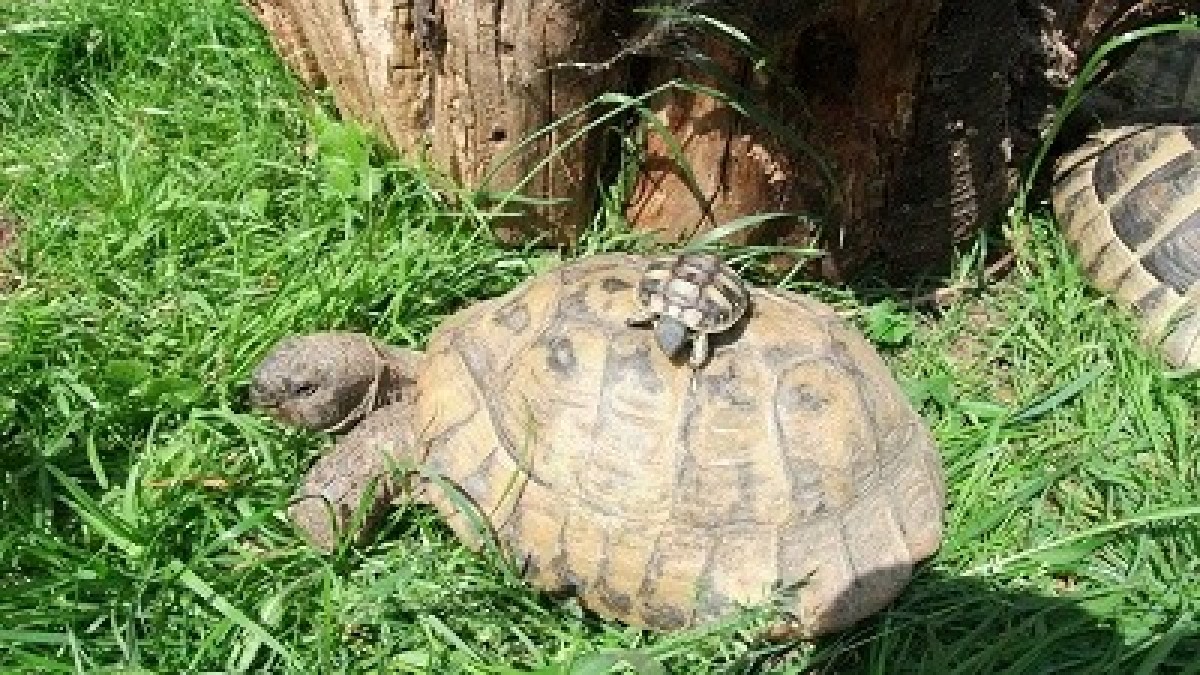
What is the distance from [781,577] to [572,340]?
0.71 meters

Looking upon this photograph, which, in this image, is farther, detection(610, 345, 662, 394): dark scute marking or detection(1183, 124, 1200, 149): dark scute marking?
detection(1183, 124, 1200, 149): dark scute marking

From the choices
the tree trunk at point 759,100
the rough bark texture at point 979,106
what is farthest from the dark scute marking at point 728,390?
the rough bark texture at point 979,106

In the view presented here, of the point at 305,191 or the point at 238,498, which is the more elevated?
the point at 305,191

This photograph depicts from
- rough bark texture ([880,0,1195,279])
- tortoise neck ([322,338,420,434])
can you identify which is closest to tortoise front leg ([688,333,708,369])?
tortoise neck ([322,338,420,434])

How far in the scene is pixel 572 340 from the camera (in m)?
3.05

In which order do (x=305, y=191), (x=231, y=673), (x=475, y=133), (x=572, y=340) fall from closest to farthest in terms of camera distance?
(x=231, y=673) < (x=572, y=340) < (x=475, y=133) < (x=305, y=191)

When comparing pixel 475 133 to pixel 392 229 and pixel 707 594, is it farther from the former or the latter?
pixel 707 594

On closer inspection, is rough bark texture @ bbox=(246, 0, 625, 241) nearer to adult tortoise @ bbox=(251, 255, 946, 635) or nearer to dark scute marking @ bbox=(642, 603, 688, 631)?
adult tortoise @ bbox=(251, 255, 946, 635)

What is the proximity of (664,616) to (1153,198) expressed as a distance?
6.84ft

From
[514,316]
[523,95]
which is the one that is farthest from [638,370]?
[523,95]

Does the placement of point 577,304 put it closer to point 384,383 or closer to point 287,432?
point 384,383

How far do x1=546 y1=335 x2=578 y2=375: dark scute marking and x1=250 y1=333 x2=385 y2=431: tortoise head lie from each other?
50 centimetres

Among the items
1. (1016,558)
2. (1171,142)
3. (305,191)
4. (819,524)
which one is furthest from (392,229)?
(1171,142)

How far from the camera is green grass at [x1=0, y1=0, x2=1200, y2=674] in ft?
9.78
